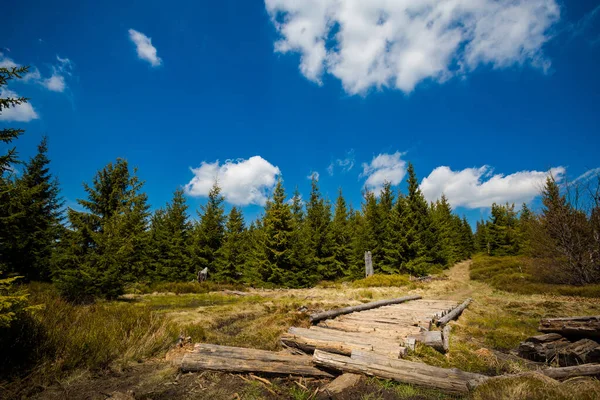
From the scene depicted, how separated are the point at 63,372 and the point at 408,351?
7.09 metres

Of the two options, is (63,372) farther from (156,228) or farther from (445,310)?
(156,228)

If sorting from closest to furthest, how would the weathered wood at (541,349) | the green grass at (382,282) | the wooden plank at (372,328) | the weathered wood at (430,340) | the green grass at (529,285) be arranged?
the weathered wood at (541,349) < the weathered wood at (430,340) < the wooden plank at (372,328) < the green grass at (529,285) < the green grass at (382,282)

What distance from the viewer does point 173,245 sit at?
102ft

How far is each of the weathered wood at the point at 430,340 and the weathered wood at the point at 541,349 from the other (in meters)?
1.97

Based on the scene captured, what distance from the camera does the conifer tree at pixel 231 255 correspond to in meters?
29.6

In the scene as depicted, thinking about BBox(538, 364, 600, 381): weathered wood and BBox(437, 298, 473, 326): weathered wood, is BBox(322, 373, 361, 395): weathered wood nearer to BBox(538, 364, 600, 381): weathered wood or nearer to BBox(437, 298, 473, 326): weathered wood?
BBox(538, 364, 600, 381): weathered wood

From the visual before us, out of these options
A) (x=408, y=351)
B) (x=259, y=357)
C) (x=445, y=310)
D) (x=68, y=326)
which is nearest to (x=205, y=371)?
(x=259, y=357)

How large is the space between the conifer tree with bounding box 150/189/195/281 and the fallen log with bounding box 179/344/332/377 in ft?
88.5

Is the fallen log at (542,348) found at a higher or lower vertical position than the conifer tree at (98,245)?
lower

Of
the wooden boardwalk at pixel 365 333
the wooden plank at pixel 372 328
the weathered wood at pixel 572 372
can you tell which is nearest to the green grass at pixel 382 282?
the wooden boardwalk at pixel 365 333

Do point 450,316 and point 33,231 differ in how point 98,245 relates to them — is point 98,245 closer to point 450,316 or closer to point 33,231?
point 33,231

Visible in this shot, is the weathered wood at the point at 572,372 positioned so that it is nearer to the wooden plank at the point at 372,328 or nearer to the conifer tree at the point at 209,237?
the wooden plank at the point at 372,328

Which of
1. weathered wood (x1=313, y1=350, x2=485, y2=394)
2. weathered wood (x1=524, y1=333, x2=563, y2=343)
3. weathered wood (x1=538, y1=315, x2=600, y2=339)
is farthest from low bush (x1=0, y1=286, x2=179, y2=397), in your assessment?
weathered wood (x1=538, y1=315, x2=600, y2=339)

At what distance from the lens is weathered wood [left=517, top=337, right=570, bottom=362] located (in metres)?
6.12
